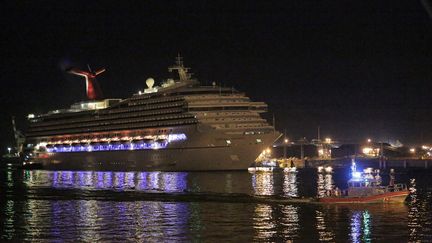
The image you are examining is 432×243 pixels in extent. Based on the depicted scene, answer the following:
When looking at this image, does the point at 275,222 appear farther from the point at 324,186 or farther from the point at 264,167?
the point at 264,167

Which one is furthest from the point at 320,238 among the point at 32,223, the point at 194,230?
the point at 32,223

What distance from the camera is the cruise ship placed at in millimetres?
110562

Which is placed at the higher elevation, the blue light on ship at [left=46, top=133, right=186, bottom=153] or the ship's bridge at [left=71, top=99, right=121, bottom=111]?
the ship's bridge at [left=71, top=99, right=121, bottom=111]

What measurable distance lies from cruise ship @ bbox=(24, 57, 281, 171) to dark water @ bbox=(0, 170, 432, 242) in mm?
38834

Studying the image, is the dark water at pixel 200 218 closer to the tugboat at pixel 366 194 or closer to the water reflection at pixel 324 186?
the tugboat at pixel 366 194

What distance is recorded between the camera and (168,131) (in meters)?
117

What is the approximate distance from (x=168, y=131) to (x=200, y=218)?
2733 inches

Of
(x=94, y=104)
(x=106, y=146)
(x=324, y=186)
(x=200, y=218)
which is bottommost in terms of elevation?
(x=200, y=218)

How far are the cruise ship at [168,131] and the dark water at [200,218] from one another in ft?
127

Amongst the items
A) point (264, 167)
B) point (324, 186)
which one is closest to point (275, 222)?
point (324, 186)

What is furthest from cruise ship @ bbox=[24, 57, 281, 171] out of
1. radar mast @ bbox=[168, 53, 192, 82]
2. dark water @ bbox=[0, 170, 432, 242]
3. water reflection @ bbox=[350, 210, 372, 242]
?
water reflection @ bbox=[350, 210, 372, 242]

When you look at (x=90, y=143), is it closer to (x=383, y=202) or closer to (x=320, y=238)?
(x=383, y=202)

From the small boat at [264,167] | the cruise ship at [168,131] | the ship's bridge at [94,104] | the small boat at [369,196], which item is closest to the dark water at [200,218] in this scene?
the small boat at [369,196]

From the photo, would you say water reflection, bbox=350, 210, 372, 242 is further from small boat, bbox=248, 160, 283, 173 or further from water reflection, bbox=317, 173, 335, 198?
small boat, bbox=248, 160, 283, 173
